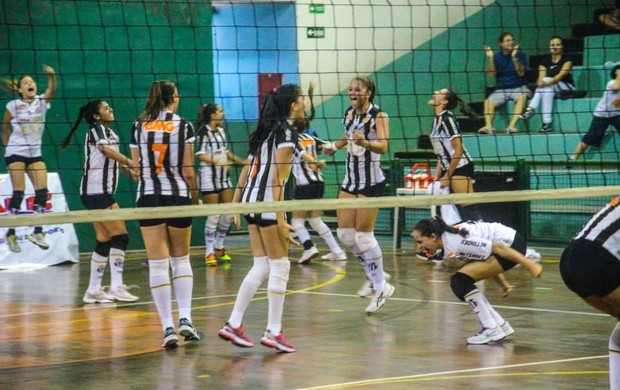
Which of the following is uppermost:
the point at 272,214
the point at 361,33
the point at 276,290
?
the point at 361,33

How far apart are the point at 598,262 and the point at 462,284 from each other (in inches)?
127

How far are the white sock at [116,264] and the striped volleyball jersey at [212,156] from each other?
340 centimetres

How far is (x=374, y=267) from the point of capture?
10.4 metres

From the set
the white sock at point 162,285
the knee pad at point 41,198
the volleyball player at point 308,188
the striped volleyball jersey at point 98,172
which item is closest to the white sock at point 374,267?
the white sock at point 162,285

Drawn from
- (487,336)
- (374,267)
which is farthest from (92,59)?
(487,336)

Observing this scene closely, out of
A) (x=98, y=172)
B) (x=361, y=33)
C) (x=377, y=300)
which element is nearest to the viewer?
(x=377, y=300)

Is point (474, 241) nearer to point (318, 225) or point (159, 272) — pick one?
point (159, 272)

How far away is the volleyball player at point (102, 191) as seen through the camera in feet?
36.8

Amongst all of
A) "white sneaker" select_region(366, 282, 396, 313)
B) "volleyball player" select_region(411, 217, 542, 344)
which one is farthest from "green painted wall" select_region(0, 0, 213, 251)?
"volleyball player" select_region(411, 217, 542, 344)

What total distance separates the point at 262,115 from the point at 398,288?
4.27 meters

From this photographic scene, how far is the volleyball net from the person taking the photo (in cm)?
1579

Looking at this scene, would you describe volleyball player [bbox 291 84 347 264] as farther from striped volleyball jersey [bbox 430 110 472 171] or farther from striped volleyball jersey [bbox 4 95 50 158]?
striped volleyball jersey [bbox 4 95 50 158]

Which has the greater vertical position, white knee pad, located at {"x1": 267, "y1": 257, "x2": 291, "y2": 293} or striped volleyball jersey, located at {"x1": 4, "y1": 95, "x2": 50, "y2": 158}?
striped volleyball jersey, located at {"x1": 4, "y1": 95, "x2": 50, "y2": 158}

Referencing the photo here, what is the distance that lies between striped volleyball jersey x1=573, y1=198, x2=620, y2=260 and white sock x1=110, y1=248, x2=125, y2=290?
656cm
